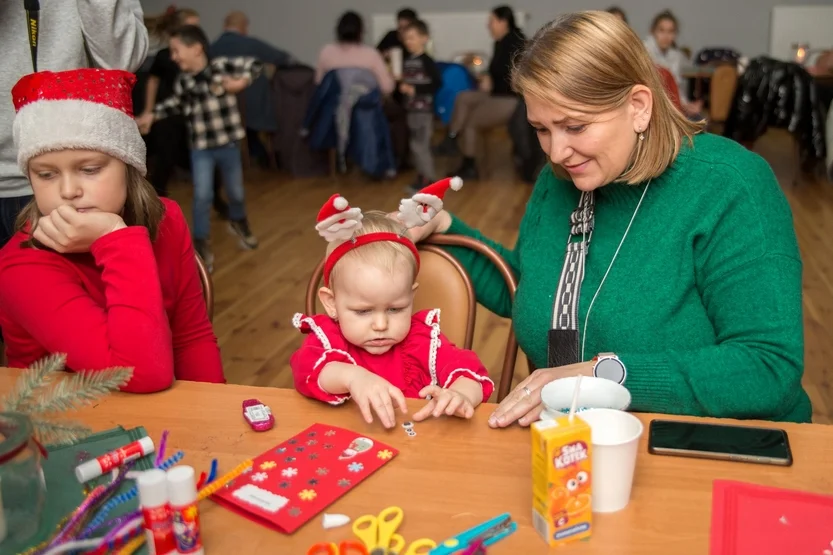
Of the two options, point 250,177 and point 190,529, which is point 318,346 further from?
point 250,177

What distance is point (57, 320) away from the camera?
1.45 m

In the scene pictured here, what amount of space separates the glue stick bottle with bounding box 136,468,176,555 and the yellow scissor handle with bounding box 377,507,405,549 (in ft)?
0.77

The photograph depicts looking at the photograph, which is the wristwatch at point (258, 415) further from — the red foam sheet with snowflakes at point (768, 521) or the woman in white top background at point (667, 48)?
the woman in white top background at point (667, 48)

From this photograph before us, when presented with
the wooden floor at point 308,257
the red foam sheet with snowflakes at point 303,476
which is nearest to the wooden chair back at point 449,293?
the red foam sheet with snowflakes at point 303,476

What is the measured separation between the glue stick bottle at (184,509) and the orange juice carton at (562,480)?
38cm

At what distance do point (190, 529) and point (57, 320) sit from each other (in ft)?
2.23

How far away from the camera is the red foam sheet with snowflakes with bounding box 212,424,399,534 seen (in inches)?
40.7

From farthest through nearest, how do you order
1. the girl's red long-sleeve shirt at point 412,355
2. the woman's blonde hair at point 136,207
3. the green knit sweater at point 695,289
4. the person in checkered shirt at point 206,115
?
the person in checkered shirt at point 206,115 < the woman's blonde hair at point 136,207 < the girl's red long-sleeve shirt at point 412,355 < the green knit sweater at point 695,289

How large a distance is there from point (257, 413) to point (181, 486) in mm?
402

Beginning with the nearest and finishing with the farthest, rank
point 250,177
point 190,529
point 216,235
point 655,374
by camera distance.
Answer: point 190,529 < point 655,374 < point 216,235 < point 250,177

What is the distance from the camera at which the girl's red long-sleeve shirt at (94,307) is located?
4.65ft

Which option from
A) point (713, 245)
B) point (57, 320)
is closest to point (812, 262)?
point (713, 245)

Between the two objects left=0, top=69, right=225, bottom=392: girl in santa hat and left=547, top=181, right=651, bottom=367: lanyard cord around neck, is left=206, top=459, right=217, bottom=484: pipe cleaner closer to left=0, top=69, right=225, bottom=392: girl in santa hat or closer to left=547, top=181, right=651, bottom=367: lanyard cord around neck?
left=0, top=69, right=225, bottom=392: girl in santa hat

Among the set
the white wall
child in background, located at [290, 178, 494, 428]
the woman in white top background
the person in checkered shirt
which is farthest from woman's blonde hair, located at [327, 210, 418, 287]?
the white wall
